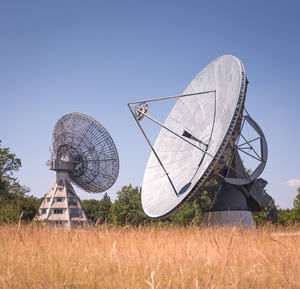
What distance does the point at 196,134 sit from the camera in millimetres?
25891

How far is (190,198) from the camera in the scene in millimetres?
21375

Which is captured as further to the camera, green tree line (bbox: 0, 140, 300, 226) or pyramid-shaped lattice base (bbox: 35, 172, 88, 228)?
pyramid-shaped lattice base (bbox: 35, 172, 88, 228)

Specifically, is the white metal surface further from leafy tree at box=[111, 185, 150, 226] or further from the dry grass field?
leafy tree at box=[111, 185, 150, 226]

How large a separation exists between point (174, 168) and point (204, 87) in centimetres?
648

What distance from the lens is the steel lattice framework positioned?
2293 inches

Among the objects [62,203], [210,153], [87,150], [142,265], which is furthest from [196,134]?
[62,203]

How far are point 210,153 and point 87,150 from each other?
3936cm

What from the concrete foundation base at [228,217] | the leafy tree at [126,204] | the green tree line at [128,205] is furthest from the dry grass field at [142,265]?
the leafy tree at [126,204]

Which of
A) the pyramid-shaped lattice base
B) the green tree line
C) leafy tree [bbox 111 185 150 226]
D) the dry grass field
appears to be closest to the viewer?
the dry grass field

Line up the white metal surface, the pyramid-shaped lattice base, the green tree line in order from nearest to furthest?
the white metal surface
the green tree line
the pyramid-shaped lattice base

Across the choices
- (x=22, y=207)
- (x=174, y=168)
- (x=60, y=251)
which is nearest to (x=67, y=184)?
(x=22, y=207)

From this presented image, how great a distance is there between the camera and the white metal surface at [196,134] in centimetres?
2152

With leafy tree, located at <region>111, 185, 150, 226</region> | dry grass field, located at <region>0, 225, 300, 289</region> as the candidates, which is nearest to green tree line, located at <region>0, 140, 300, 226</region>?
leafy tree, located at <region>111, 185, 150, 226</region>

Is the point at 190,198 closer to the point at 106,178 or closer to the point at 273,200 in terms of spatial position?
the point at 273,200
